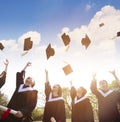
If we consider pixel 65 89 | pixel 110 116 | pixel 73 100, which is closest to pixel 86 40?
pixel 73 100

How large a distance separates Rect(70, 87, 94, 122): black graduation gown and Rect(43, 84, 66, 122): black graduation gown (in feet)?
1.91

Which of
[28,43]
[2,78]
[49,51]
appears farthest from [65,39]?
[2,78]

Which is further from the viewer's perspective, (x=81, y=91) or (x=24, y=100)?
(x=81, y=91)

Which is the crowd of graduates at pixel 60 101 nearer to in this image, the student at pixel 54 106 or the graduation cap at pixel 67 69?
the student at pixel 54 106

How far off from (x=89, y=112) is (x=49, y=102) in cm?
135

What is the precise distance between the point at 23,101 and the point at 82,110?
8.52 ft

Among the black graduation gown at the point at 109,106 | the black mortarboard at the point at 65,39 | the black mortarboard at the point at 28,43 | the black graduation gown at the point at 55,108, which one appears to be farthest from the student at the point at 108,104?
the black mortarboard at the point at 28,43

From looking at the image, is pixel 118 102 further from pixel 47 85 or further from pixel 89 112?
pixel 47 85

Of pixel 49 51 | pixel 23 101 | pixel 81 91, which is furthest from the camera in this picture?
pixel 49 51

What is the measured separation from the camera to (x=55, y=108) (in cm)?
909

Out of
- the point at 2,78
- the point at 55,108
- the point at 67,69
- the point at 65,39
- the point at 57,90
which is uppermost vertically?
the point at 65,39

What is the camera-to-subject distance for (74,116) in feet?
31.4

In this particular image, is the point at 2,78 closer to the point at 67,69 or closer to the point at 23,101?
the point at 23,101

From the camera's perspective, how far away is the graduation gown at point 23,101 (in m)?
7.20
